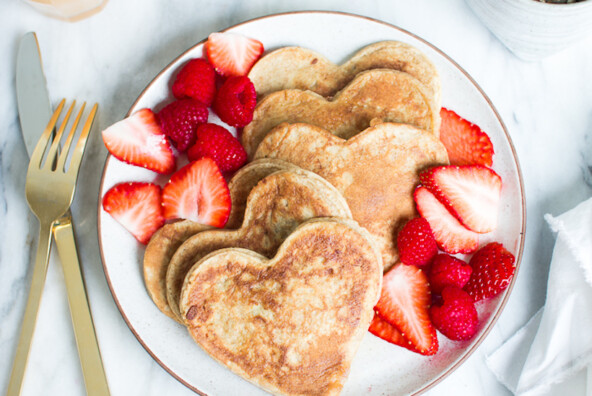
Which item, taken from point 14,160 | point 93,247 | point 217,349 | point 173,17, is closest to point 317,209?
point 217,349

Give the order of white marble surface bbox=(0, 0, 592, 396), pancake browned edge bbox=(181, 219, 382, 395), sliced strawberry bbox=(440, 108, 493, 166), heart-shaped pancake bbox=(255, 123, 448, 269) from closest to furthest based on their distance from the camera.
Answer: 1. pancake browned edge bbox=(181, 219, 382, 395)
2. heart-shaped pancake bbox=(255, 123, 448, 269)
3. sliced strawberry bbox=(440, 108, 493, 166)
4. white marble surface bbox=(0, 0, 592, 396)

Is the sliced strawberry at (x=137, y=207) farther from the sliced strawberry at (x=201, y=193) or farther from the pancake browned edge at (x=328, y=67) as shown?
the pancake browned edge at (x=328, y=67)

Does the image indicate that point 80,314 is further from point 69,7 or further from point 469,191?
point 469,191

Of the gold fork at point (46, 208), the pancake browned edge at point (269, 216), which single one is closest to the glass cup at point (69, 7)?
the gold fork at point (46, 208)

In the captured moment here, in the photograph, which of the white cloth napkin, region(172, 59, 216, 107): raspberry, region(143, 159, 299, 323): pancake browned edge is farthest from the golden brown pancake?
the white cloth napkin

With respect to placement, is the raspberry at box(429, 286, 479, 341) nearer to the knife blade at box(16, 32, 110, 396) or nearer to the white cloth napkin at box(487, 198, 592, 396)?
the white cloth napkin at box(487, 198, 592, 396)

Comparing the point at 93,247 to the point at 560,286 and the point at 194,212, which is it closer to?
the point at 194,212
